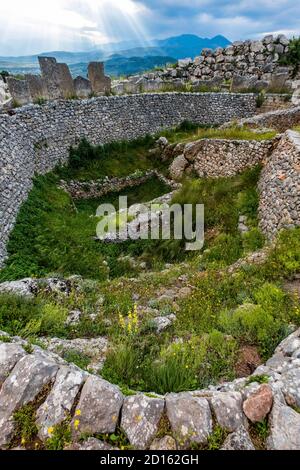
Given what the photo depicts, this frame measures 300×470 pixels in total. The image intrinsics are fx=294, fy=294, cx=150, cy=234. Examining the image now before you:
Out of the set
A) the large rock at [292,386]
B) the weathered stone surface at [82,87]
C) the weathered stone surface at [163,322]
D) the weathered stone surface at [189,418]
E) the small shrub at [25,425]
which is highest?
the weathered stone surface at [82,87]

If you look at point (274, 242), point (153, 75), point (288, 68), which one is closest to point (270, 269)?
point (274, 242)

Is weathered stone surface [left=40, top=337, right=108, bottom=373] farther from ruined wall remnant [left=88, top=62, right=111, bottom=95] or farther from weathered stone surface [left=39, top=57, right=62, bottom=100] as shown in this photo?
ruined wall remnant [left=88, top=62, right=111, bottom=95]

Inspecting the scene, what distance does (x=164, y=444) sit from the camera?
3.00 meters

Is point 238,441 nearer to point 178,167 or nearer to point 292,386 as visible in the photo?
point 292,386

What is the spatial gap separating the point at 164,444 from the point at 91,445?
74 cm

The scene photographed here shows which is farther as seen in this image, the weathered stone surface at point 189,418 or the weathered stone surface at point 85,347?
the weathered stone surface at point 85,347

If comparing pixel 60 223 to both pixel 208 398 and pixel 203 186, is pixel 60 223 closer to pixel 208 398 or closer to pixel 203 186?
pixel 203 186

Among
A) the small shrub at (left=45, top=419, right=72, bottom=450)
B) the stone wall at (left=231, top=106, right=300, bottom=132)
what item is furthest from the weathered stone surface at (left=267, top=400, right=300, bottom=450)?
the stone wall at (left=231, top=106, right=300, bottom=132)

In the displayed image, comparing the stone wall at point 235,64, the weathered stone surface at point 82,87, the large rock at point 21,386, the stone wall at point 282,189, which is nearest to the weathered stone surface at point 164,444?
the large rock at point 21,386

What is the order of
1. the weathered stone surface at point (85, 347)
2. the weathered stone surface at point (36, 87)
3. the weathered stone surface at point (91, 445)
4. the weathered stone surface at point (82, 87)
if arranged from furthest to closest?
the weathered stone surface at point (82, 87)
the weathered stone surface at point (36, 87)
the weathered stone surface at point (85, 347)
the weathered stone surface at point (91, 445)

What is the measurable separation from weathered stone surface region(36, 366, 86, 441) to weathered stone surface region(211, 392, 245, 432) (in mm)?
1592

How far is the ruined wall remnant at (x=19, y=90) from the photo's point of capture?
1150cm

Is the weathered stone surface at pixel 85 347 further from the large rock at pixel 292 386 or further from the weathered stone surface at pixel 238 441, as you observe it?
the large rock at pixel 292 386

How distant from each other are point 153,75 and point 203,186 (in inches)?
587
